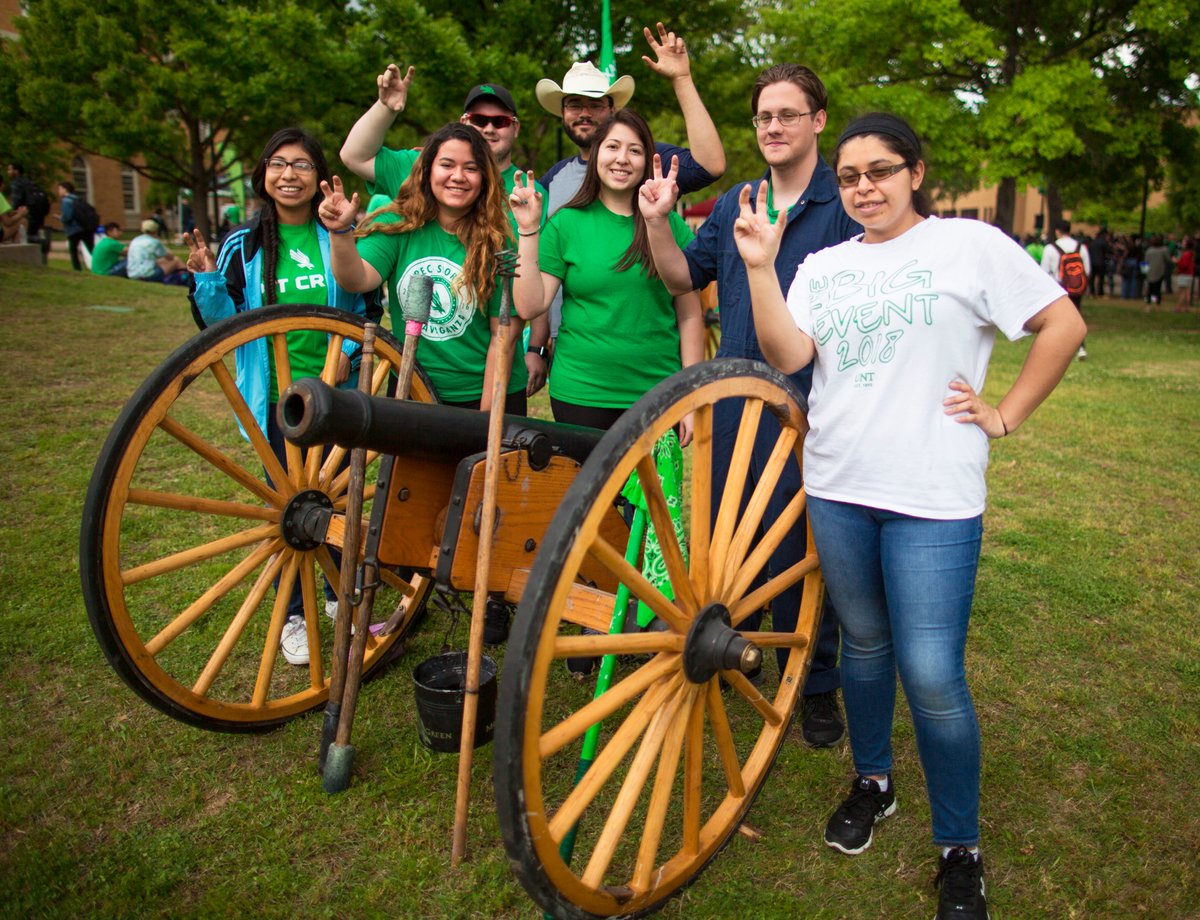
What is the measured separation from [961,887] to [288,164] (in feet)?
10.3

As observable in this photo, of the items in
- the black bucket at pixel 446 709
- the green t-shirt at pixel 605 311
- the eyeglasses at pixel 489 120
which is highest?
the eyeglasses at pixel 489 120

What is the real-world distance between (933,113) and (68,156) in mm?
→ 24089

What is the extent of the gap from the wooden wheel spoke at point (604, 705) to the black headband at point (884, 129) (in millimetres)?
1343

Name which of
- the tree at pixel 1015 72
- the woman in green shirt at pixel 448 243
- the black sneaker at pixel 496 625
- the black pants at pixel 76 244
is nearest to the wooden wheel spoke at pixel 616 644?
the woman in green shirt at pixel 448 243

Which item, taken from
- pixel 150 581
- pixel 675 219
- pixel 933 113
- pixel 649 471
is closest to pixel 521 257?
pixel 675 219

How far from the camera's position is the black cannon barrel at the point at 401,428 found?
2.17 metres

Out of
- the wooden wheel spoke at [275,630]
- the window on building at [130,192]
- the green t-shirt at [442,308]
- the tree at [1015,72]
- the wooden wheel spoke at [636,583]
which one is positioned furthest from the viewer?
the window on building at [130,192]

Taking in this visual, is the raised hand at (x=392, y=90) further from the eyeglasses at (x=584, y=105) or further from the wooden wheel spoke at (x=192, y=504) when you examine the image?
the wooden wheel spoke at (x=192, y=504)

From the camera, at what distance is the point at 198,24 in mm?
18328

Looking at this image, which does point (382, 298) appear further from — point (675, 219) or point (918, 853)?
point (918, 853)

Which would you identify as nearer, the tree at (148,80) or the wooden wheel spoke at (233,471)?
the wooden wheel spoke at (233,471)

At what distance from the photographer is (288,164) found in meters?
3.30

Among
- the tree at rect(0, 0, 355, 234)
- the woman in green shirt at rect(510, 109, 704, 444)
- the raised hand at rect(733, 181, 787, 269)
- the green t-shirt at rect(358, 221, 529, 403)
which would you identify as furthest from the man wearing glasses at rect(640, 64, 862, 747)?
the tree at rect(0, 0, 355, 234)

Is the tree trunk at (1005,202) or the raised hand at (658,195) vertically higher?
the tree trunk at (1005,202)
